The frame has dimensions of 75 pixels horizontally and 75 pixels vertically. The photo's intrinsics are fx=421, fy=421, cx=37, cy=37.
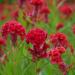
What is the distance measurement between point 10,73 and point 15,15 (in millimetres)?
2156

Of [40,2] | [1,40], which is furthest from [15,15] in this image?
[1,40]

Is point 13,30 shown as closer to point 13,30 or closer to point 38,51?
point 13,30

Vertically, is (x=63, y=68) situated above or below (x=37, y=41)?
below

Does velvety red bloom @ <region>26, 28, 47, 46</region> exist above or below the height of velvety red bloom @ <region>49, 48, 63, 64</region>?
above

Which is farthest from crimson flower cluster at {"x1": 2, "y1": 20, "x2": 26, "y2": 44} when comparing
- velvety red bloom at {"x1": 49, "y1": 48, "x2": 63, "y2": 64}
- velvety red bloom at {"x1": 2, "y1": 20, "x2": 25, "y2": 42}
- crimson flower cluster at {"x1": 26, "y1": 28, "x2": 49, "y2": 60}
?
velvety red bloom at {"x1": 49, "y1": 48, "x2": 63, "y2": 64}

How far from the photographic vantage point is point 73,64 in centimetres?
272

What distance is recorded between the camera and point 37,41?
243 cm

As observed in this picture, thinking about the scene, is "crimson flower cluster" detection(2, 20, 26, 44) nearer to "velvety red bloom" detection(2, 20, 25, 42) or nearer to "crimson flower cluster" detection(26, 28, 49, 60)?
"velvety red bloom" detection(2, 20, 25, 42)

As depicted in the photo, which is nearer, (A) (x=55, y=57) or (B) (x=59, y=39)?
(A) (x=55, y=57)

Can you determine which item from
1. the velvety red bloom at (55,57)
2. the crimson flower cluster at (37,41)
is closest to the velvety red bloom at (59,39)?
the crimson flower cluster at (37,41)

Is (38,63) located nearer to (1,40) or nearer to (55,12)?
(1,40)

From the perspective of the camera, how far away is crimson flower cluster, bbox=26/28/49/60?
2430 millimetres

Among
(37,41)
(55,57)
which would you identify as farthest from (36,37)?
(55,57)

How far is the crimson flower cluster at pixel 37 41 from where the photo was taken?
2.43 meters
